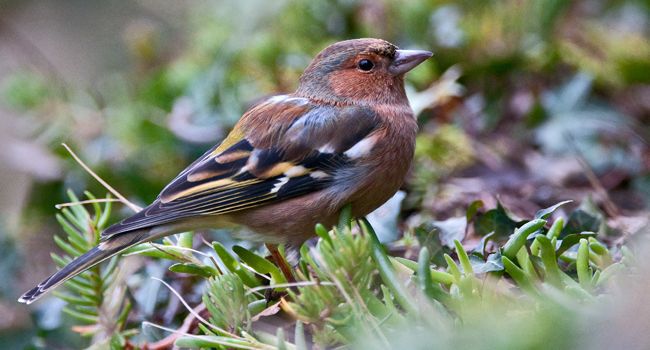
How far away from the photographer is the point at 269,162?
3.06 metres

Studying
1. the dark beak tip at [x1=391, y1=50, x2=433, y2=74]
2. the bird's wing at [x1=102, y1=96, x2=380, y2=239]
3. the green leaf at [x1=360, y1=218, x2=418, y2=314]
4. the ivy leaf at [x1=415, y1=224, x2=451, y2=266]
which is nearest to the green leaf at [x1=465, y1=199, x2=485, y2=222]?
the ivy leaf at [x1=415, y1=224, x2=451, y2=266]

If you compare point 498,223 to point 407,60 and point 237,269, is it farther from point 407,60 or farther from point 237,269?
point 407,60

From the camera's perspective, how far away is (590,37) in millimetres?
4688

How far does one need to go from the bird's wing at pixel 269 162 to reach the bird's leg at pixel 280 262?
6.4 inches

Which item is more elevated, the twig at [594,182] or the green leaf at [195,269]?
the green leaf at [195,269]

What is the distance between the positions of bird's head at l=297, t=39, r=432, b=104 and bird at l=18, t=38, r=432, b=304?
0.55 ft

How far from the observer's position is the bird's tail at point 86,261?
267 centimetres

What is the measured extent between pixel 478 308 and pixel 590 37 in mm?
3203

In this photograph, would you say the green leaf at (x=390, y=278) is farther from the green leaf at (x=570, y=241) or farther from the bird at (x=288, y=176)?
the bird at (x=288, y=176)

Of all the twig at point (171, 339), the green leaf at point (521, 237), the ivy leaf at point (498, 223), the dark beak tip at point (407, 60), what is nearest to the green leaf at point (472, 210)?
the ivy leaf at point (498, 223)

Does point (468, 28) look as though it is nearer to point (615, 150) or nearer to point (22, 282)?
point (615, 150)

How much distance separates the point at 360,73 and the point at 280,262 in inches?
41.2

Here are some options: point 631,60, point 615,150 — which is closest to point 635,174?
point 615,150

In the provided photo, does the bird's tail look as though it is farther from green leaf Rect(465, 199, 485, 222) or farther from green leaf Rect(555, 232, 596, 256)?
green leaf Rect(555, 232, 596, 256)
